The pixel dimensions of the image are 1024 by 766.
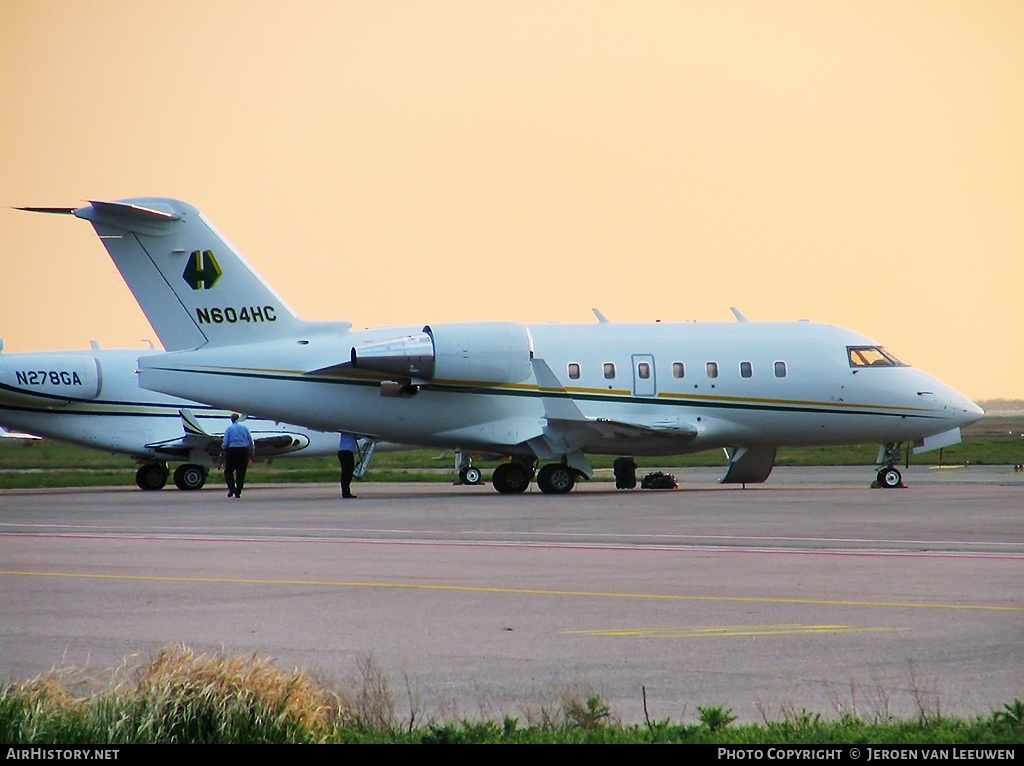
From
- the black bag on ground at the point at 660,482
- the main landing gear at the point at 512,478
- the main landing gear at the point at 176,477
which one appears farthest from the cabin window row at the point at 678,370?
the main landing gear at the point at 176,477

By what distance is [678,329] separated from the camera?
105 ft

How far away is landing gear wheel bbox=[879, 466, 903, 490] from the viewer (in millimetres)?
31062

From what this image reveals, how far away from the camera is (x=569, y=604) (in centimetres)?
1140

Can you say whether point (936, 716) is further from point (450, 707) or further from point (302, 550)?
point (302, 550)

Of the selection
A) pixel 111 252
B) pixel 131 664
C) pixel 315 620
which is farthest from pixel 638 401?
pixel 131 664

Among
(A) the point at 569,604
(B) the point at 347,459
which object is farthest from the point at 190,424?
(A) the point at 569,604

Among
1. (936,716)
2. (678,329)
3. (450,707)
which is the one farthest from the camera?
(678,329)

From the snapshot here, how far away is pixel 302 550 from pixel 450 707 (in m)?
9.52

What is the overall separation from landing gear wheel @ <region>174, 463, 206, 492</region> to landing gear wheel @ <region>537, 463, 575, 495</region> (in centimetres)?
1231

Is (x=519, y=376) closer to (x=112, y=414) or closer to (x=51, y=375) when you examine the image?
(x=112, y=414)

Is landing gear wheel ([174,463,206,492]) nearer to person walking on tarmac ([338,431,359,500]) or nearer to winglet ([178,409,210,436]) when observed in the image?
winglet ([178,409,210,436])

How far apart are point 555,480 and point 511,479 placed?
110 cm

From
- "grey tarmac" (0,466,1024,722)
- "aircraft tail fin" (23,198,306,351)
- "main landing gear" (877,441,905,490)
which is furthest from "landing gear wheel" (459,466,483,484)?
"grey tarmac" (0,466,1024,722)

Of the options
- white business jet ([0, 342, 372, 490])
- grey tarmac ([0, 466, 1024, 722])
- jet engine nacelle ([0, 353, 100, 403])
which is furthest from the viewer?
white business jet ([0, 342, 372, 490])
